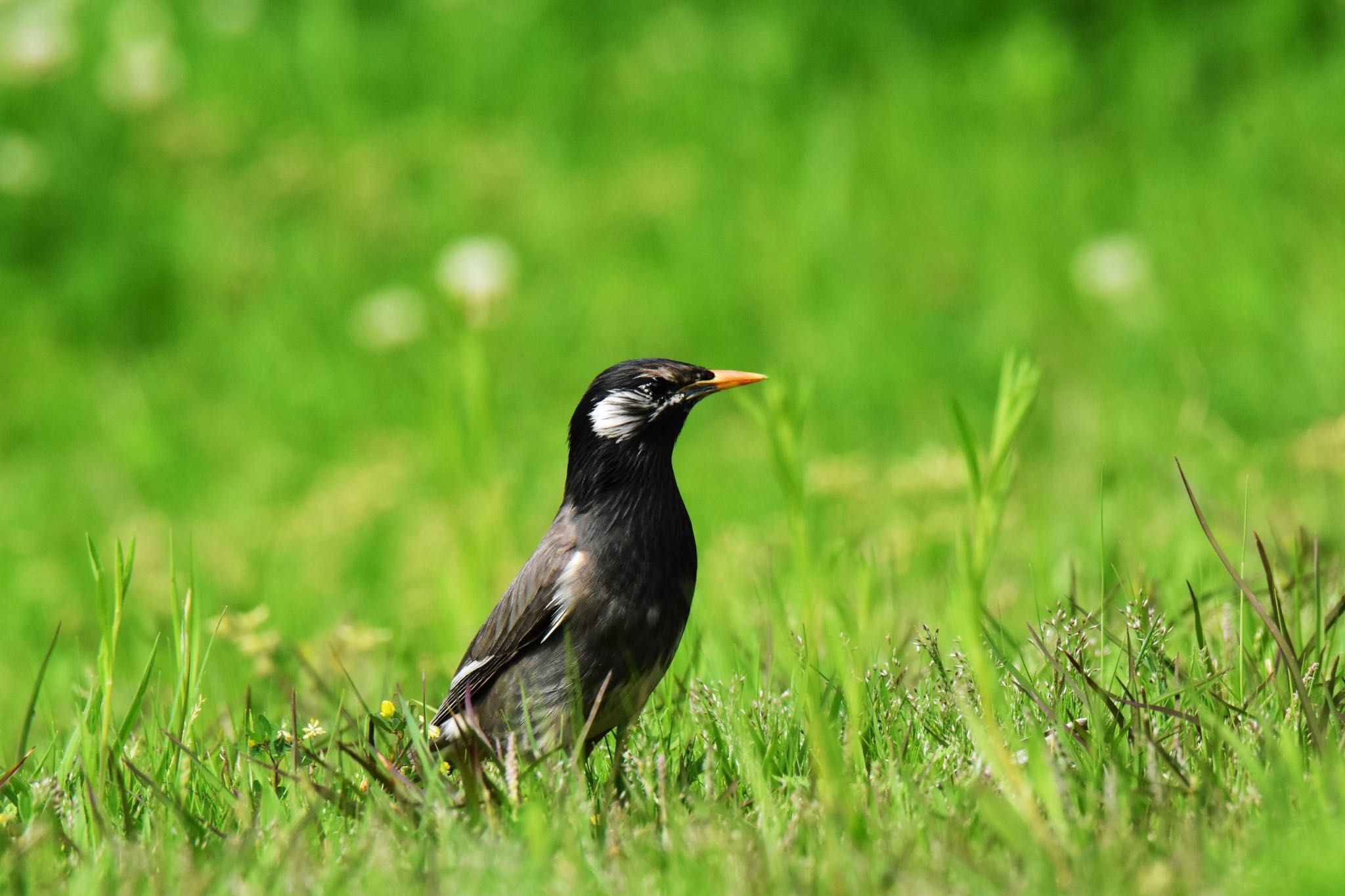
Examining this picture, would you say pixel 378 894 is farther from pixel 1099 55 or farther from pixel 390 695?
pixel 1099 55

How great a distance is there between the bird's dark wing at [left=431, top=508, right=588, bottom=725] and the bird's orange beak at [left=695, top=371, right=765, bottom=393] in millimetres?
471

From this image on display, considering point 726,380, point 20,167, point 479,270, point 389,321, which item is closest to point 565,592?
point 726,380

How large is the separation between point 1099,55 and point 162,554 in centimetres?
624

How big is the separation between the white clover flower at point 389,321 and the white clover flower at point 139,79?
7.56 feet

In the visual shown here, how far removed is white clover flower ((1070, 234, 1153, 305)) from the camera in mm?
7586

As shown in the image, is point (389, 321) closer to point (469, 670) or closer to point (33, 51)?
point (33, 51)

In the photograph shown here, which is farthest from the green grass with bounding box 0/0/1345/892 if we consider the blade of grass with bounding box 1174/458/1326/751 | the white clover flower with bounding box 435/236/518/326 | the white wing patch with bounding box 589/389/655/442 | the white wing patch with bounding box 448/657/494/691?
the white wing patch with bounding box 589/389/655/442

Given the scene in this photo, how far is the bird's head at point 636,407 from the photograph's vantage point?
3740 millimetres

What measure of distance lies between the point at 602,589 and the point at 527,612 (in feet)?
0.78

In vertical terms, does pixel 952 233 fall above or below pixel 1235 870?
above

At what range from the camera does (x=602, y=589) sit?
3.57 meters

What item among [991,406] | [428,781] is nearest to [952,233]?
[991,406]

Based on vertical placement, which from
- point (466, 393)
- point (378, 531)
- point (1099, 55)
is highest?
point (1099, 55)

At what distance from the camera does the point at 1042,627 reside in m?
3.23
